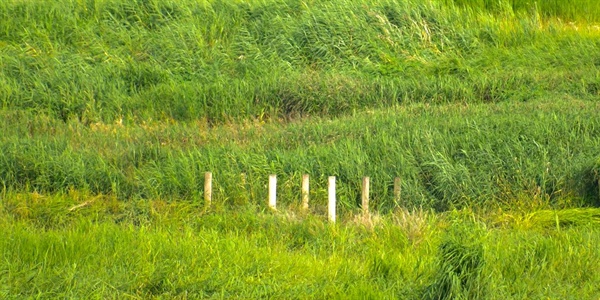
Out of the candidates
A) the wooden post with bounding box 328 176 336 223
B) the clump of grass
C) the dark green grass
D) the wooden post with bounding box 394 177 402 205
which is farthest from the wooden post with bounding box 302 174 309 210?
the clump of grass

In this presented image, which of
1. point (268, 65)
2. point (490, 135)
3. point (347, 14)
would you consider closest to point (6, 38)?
point (268, 65)

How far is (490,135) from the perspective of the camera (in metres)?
10.4

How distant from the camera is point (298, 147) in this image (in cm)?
1060

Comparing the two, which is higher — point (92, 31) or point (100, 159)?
point (92, 31)

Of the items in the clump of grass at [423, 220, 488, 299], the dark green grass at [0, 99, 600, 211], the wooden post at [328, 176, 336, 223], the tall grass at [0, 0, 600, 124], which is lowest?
the clump of grass at [423, 220, 488, 299]

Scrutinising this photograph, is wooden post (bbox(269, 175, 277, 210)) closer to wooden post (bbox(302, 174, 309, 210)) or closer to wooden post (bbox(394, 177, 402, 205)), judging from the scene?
wooden post (bbox(302, 174, 309, 210))

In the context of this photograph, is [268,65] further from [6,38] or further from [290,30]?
[6,38]

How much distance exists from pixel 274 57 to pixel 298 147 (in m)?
4.21

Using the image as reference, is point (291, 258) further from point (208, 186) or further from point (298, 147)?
point (298, 147)

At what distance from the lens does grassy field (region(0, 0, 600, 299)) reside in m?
6.80

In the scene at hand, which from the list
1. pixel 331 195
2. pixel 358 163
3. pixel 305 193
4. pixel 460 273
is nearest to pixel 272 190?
pixel 305 193

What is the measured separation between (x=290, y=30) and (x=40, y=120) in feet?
14.4

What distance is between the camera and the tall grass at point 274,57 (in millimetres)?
13273

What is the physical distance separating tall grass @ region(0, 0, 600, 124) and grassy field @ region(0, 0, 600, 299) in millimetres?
37
